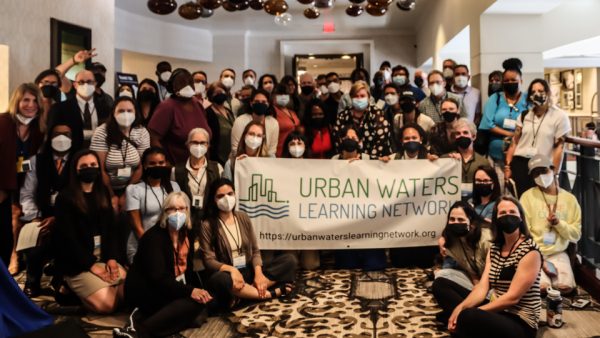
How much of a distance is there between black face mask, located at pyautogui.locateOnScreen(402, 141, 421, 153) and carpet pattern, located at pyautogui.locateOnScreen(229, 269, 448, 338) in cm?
109

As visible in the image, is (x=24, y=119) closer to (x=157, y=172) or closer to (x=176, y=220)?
(x=157, y=172)

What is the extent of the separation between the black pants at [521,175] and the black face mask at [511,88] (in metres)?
0.77

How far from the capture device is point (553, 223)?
4.10 meters

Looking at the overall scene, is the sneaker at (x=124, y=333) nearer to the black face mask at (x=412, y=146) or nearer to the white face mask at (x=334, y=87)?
the black face mask at (x=412, y=146)

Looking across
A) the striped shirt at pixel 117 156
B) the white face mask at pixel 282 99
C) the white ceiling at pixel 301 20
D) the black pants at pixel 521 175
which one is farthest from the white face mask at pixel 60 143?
the white ceiling at pixel 301 20

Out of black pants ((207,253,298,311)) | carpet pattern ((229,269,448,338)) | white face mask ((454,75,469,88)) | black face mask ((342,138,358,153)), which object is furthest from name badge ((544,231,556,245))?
white face mask ((454,75,469,88))

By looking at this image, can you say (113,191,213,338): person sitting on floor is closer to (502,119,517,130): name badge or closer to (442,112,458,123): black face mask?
(442,112,458,123): black face mask

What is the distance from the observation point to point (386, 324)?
141 inches

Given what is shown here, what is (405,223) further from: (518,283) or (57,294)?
(57,294)

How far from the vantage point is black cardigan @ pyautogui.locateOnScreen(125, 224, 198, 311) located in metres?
3.58

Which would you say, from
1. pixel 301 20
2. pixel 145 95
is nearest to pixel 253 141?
pixel 145 95

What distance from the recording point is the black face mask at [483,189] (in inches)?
168

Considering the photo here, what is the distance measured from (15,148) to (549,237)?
4.25 meters

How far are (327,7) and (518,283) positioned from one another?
18.1 ft
